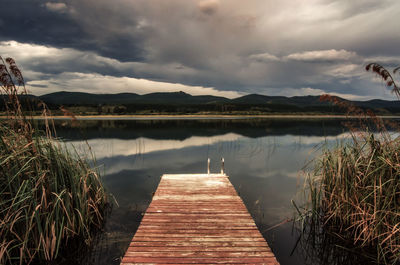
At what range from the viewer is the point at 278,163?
18.9 metres

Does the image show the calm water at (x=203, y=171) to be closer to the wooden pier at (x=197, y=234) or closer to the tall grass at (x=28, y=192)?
the tall grass at (x=28, y=192)

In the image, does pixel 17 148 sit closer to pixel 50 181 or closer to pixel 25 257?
pixel 50 181

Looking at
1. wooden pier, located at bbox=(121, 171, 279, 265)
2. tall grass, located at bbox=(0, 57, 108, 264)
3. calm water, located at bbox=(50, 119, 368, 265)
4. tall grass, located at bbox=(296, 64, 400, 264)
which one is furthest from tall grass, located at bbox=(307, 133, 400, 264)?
tall grass, located at bbox=(0, 57, 108, 264)

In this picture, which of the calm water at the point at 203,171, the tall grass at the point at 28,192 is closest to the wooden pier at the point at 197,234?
the calm water at the point at 203,171

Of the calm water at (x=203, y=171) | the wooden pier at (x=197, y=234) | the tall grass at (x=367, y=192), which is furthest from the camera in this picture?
the calm water at (x=203, y=171)

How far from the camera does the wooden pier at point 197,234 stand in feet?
14.0

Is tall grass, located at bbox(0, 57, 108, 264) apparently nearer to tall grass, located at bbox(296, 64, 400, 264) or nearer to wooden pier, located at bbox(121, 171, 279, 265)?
wooden pier, located at bbox(121, 171, 279, 265)

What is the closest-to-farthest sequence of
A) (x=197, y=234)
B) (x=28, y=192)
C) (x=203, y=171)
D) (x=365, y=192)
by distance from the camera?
(x=28, y=192) < (x=197, y=234) < (x=365, y=192) < (x=203, y=171)

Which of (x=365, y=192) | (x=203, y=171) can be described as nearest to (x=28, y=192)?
(x=365, y=192)

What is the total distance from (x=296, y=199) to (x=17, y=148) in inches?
437

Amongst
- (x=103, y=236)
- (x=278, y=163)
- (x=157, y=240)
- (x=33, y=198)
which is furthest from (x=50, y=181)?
(x=278, y=163)

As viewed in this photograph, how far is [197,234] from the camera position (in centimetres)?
518

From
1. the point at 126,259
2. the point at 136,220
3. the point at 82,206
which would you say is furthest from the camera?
the point at 136,220

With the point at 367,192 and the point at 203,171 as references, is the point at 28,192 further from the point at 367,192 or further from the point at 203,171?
the point at 203,171
